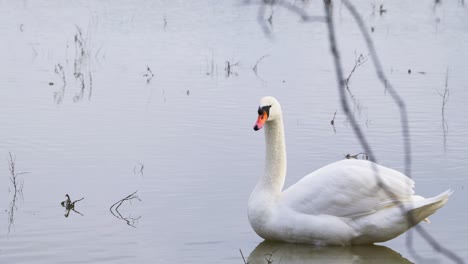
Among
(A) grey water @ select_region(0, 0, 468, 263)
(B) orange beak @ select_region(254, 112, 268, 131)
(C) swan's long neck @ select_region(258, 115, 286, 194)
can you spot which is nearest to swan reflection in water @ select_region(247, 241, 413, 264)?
(A) grey water @ select_region(0, 0, 468, 263)

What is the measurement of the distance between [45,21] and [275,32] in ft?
13.4

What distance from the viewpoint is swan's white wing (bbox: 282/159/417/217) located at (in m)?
6.48

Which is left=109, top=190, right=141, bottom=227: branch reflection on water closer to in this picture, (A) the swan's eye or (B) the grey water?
(B) the grey water

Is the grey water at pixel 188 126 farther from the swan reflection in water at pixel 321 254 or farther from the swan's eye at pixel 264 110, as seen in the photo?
the swan's eye at pixel 264 110

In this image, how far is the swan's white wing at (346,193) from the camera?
21.2 feet

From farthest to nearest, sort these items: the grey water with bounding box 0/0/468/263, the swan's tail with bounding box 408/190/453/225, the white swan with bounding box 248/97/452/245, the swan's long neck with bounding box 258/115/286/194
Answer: the swan's long neck with bounding box 258/115/286/194
the grey water with bounding box 0/0/468/263
the white swan with bounding box 248/97/452/245
the swan's tail with bounding box 408/190/453/225

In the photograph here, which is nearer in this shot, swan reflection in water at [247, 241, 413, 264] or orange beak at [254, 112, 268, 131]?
swan reflection in water at [247, 241, 413, 264]

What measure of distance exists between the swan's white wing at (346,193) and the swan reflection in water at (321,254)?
233mm

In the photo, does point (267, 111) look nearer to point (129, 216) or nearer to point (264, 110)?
point (264, 110)

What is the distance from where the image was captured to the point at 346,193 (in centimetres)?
649

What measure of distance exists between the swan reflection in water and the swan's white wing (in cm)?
23

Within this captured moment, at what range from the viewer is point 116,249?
→ 20.7ft

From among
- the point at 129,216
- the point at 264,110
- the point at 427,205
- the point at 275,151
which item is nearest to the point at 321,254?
the point at 427,205

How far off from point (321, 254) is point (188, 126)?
395 cm
